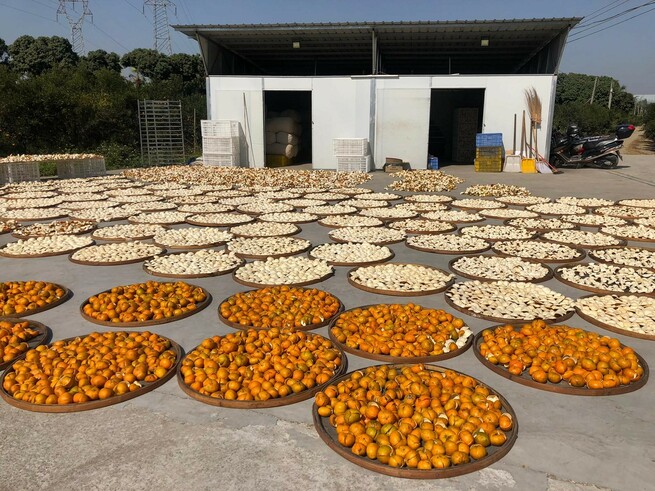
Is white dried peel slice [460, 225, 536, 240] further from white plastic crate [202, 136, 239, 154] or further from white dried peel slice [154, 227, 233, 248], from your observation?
white plastic crate [202, 136, 239, 154]

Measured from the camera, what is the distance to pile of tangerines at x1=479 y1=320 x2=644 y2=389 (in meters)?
3.09

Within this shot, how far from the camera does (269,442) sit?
2605 mm

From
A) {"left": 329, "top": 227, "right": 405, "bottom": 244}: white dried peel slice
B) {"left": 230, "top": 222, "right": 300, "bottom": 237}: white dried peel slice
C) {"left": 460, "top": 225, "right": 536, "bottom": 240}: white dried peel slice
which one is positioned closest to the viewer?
{"left": 329, "top": 227, "right": 405, "bottom": 244}: white dried peel slice

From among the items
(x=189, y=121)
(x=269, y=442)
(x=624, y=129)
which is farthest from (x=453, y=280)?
(x=189, y=121)

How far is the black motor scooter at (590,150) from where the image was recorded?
1677cm

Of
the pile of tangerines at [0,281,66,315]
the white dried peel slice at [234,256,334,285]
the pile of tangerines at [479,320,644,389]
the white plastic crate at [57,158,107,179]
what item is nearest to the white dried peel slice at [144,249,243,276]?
the white dried peel slice at [234,256,334,285]

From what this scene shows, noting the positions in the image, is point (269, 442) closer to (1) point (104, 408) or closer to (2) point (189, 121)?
(1) point (104, 408)

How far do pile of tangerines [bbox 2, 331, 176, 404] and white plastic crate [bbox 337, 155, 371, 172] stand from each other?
13.4 meters

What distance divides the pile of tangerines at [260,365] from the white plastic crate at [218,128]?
48.8ft

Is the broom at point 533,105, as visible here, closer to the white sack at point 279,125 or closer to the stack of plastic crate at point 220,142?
the white sack at point 279,125

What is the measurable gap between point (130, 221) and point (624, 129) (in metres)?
17.0

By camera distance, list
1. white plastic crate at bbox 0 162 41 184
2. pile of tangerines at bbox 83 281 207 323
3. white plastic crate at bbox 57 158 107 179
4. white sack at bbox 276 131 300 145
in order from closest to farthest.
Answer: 1. pile of tangerines at bbox 83 281 207 323
2. white plastic crate at bbox 0 162 41 184
3. white plastic crate at bbox 57 158 107 179
4. white sack at bbox 276 131 300 145

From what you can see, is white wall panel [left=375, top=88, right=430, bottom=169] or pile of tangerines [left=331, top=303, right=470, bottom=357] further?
white wall panel [left=375, top=88, right=430, bottom=169]

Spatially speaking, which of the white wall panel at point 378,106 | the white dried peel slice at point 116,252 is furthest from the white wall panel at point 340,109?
the white dried peel slice at point 116,252
